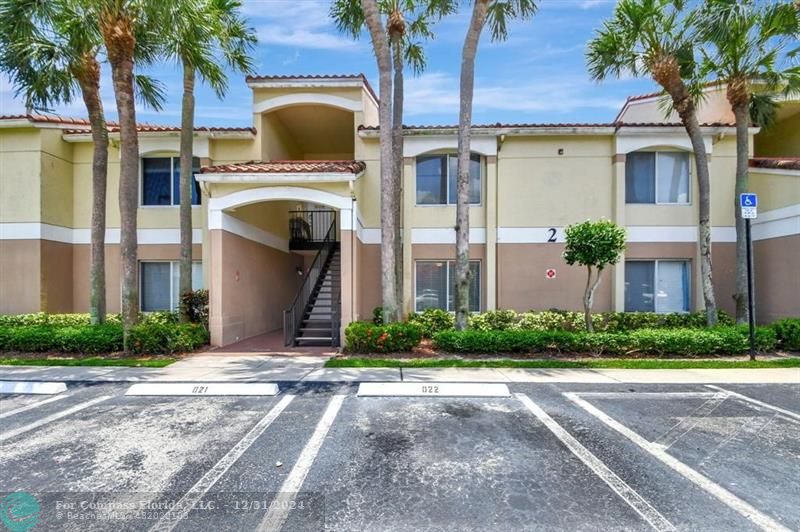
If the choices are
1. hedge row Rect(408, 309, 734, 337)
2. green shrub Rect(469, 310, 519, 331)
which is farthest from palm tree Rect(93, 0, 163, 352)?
green shrub Rect(469, 310, 519, 331)

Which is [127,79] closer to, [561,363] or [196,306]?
[196,306]

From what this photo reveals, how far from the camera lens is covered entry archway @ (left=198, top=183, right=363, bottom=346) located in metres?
10.6

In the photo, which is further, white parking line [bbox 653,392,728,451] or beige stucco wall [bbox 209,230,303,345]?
beige stucco wall [bbox 209,230,303,345]

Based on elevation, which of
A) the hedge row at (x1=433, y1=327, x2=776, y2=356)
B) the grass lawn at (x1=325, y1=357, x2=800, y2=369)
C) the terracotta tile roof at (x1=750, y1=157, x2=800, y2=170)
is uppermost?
the terracotta tile roof at (x1=750, y1=157, x2=800, y2=170)

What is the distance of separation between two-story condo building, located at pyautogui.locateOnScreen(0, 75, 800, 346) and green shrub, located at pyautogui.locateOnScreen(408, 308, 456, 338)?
891 millimetres

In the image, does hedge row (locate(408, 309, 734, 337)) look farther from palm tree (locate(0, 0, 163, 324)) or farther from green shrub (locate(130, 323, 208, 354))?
palm tree (locate(0, 0, 163, 324))

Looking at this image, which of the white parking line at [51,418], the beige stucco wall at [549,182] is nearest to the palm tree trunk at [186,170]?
the white parking line at [51,418]

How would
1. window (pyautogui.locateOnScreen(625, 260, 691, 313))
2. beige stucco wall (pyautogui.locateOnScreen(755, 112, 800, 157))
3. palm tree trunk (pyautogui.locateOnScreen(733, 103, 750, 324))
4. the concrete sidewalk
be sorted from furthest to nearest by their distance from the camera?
beige stucco wall (pyautogui.locateOnScreen(755, 112, 800, 157)) < window (pyautogui.locateOnScreen(625, 260, 691, 313)) < palm tree trunk (pyautogui.locateOnScreen(733, 103, 750, 324)) < the concrete sidewalk

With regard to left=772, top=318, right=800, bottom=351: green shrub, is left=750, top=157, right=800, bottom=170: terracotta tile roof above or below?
above

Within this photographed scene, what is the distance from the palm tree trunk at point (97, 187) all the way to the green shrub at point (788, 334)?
57.5ft

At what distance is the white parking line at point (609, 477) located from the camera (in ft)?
11.1

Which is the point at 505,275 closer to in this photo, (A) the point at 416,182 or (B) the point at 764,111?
(A) the point at 416,182

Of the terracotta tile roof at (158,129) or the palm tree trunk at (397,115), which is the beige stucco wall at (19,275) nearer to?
the terracotta tile roof at (158,129)

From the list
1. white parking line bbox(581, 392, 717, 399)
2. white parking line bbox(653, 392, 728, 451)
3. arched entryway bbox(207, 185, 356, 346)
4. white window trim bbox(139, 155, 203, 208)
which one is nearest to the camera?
white parking line bbox(653, 392, 728, 451)
